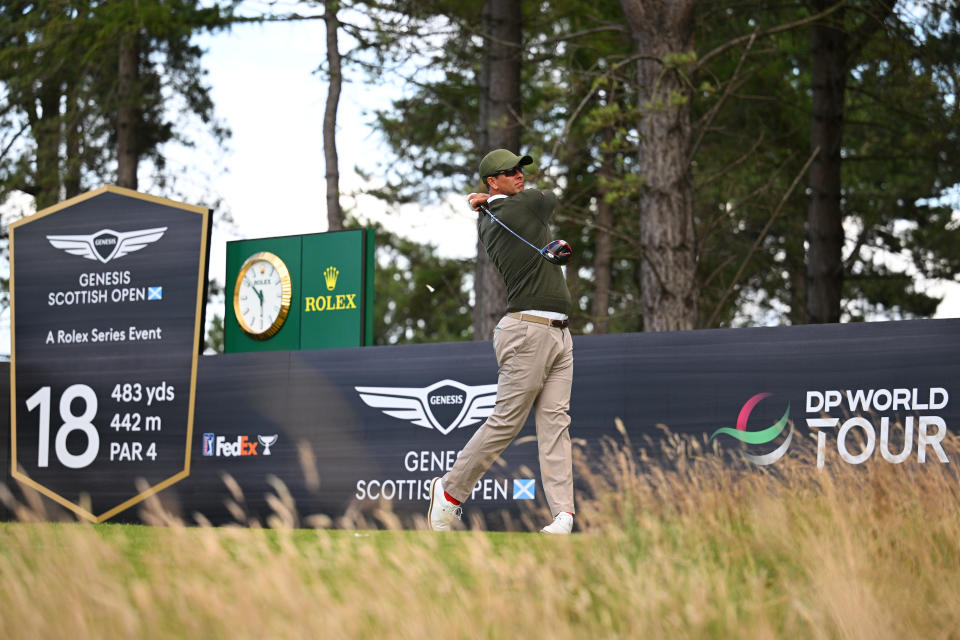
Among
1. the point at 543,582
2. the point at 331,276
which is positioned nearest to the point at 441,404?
the point at 331,276

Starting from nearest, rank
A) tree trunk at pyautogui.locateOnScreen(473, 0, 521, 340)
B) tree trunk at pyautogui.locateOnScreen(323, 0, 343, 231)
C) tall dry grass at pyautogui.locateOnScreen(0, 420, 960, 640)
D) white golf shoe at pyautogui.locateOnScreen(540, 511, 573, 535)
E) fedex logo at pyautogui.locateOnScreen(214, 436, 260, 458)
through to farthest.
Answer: tall dry grass at pyautogui.locateOnScreen(0, 420, 960, 640)
white golf shoe at pyautogui.locateOnScreen(540, 511, 573, 535)
fedex logo at pyautogui.locateOnScreen(214, 436, 260, 458)
tree trunk at pyautogui.locateOnScreen(473, 0, 521, 340)
tree trunk at pyautogui.locateOnScreen(323, 0, 343, 231)

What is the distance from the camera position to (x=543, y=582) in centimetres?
411

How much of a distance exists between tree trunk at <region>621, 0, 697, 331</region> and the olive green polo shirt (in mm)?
6228

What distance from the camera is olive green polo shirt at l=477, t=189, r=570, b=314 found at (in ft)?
22.7

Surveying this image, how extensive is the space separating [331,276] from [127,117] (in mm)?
14589

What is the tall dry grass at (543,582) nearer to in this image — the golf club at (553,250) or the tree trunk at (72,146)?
the golf club at (553,250)

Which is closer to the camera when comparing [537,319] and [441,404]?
[537,319]

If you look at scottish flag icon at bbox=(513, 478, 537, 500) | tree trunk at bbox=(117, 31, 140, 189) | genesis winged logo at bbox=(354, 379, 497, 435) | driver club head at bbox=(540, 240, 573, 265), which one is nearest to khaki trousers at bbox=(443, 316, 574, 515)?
driver club head at bbox=(540, 240, 573, 265)

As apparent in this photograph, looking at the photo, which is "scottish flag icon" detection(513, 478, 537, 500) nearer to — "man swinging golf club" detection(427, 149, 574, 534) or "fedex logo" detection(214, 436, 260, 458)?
"man swinging golf club" detection(427, 149, 574, 534)

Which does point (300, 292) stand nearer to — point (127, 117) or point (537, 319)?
point (537, 319)

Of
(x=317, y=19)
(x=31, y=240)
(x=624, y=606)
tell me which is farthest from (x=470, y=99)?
(x=624, y=606)

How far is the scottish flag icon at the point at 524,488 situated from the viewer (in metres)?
8.85

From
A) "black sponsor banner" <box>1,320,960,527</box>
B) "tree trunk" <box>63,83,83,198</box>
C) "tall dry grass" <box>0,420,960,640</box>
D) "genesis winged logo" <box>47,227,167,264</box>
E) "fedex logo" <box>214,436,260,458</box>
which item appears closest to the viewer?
"tall dry grass" <box>0,420,960,640</box>

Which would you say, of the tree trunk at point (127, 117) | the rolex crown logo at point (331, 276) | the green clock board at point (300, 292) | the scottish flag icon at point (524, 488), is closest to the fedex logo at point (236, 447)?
the green clock board at point (300, 292)
